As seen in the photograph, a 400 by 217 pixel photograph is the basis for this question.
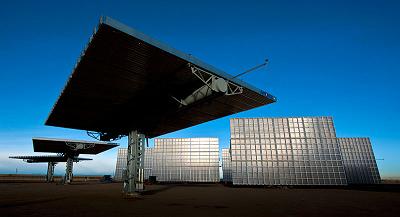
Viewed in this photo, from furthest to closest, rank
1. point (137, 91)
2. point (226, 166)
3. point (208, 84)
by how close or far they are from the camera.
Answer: point (226, 166) < point (137, 91) < point (208, 84)

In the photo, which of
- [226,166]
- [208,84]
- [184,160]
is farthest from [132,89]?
[226,166]

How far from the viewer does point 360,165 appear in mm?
48594

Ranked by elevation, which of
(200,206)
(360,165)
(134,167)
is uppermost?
(360,165)

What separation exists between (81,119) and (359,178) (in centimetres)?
5295

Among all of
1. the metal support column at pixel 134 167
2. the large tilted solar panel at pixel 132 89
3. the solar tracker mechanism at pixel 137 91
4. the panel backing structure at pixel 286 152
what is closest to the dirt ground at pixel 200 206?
the metal support column at pixel 134 167

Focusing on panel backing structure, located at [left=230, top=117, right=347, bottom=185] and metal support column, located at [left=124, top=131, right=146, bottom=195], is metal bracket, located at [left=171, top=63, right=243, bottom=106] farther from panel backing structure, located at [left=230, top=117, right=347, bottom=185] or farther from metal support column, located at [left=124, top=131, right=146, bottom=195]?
panel backing structure, located at [left=230, top=117, right=347, bottom=185]

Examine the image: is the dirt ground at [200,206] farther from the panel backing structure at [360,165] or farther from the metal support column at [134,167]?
the panel backing structure at [360,165]

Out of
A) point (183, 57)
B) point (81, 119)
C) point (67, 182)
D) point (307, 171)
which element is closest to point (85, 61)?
point (183, 57)

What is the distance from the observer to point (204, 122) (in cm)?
2702

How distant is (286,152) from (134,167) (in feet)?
83.3

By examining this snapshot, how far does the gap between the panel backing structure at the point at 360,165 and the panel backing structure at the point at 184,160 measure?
29150 mm

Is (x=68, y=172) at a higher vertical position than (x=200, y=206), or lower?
higher

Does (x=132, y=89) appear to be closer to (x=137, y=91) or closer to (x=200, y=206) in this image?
(x=137, y=91)

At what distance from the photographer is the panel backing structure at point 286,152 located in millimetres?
36344
